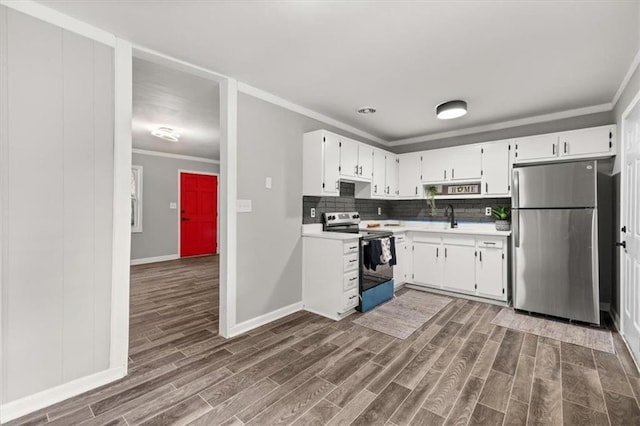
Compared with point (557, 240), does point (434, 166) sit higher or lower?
higher

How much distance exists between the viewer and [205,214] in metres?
7.35

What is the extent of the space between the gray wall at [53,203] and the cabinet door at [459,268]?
3.81 metres

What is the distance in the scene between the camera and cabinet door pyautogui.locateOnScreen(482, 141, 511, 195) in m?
3.81

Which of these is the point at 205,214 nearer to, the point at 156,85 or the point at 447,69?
the point at 156,85

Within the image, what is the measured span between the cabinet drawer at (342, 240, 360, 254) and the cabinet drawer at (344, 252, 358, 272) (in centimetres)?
4

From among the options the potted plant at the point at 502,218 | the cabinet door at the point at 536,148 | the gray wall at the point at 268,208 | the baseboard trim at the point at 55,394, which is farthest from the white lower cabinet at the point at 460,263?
the baseboard trim at the point at 55,394

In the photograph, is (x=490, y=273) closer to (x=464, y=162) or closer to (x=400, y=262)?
(x=400, y=262)

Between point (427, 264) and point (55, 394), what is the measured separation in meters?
4.03

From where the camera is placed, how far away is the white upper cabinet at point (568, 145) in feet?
10.5

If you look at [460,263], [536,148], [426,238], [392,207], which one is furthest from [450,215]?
[536,148]

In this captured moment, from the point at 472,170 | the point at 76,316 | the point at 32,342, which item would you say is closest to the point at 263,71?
the point at 76,316

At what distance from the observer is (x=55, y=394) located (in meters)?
1.83

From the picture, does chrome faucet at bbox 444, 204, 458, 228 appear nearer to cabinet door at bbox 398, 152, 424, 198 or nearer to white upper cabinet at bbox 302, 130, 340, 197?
cabinet door at bbox 398, 152, 424, 198

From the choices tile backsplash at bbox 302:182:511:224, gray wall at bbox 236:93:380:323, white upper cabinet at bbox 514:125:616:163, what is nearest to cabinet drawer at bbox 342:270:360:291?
gray wall at bbox 236:93:380:323
